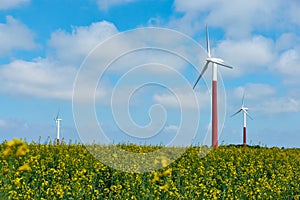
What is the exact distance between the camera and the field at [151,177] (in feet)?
31.3

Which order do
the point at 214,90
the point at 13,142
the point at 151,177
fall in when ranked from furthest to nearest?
1. the point at 214,90
2. the point at 151,177
3. the point at 13,142

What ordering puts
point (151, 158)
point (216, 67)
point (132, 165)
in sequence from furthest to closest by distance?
1. point (216, 67)
2. point (151, 158)
3. point (132, 165)

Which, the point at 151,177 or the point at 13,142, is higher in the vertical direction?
the point at 151,177

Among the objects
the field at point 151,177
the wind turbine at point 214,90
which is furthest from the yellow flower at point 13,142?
the wind turbine at point 214,90

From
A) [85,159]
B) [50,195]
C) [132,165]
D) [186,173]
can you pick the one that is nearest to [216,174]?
[186,173]

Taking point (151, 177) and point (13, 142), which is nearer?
point (13, 142)

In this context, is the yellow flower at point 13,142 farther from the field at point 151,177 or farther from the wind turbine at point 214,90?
the wind turbine at point 214,90

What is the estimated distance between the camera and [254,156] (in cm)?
1678

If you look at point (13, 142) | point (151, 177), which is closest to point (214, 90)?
point (151, 177)

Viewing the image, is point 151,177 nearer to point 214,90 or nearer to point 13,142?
point 13,142

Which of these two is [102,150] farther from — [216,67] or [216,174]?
[216,67]

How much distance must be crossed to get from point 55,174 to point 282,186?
5983 mm

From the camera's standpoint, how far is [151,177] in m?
10.6

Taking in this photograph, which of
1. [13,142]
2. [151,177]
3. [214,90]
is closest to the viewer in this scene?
[13,142]
